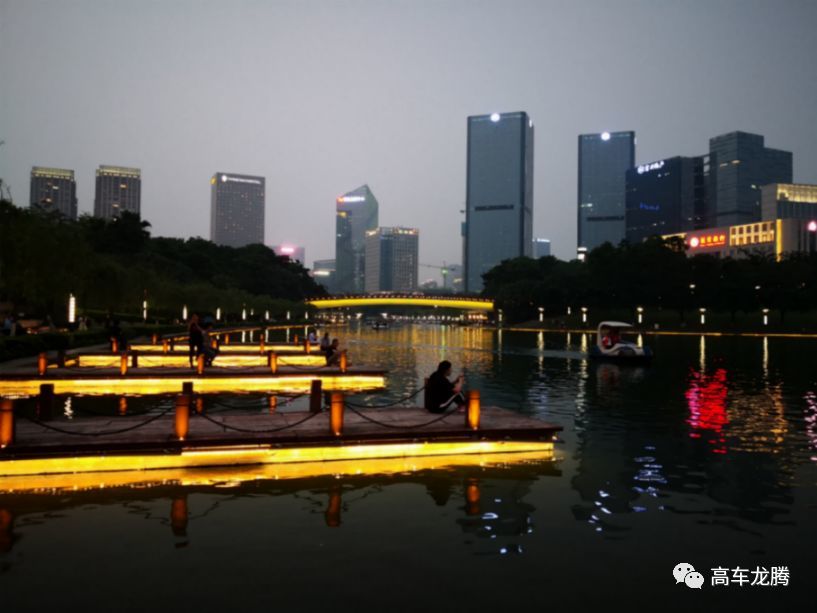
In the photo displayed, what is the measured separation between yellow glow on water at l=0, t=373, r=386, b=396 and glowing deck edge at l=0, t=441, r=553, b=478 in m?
13.0

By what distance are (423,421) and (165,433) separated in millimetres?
5930

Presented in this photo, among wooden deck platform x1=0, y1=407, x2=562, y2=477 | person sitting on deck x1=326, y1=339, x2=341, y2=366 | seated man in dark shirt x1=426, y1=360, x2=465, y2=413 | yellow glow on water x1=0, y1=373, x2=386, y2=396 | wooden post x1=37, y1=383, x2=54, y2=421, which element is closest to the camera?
wooden deck platform x1=0, y1=407, x2=562, y2=477

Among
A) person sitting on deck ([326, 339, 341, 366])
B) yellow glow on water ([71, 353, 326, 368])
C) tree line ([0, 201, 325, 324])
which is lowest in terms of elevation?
yellow glow on water ([71, 353, 326, 368])

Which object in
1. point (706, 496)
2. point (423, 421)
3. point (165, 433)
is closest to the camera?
point (706, 496)

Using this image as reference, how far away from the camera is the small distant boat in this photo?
1682 inches

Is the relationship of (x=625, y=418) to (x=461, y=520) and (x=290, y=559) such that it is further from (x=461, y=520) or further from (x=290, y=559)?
(x=290, y=559)

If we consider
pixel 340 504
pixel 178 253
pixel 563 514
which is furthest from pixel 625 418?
pixel 178 253

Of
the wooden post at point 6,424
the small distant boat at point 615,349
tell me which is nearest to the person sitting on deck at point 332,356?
the small distant boat at point 615,349

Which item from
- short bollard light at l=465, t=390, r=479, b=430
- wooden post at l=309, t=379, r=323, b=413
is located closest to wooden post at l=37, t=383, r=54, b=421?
wooden post at l=309, t=379, r=323, b=413

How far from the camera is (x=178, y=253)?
466 feet

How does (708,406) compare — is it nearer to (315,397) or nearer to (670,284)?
(315,397)

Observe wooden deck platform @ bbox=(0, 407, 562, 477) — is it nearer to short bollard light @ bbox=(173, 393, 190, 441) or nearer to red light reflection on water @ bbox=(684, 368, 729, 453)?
short bollard light @ bbox=(173, 393, 190, 441)

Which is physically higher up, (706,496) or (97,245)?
(97,245)

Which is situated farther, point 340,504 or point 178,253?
point 178,253
